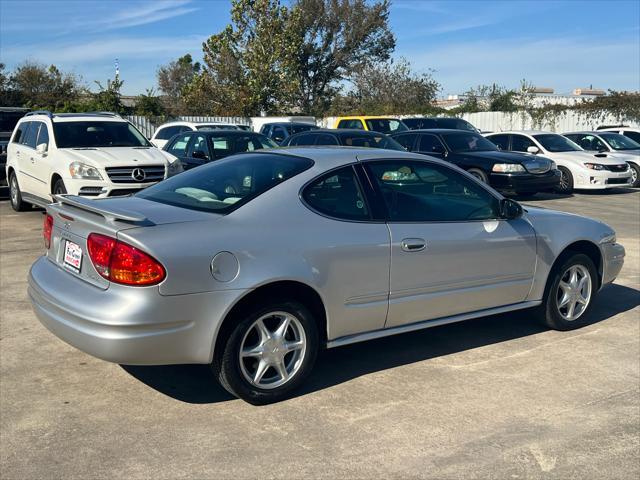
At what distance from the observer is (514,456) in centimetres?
382

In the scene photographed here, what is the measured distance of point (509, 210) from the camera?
18.3 ft

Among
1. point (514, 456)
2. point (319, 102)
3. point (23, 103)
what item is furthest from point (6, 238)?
point (319, 102)

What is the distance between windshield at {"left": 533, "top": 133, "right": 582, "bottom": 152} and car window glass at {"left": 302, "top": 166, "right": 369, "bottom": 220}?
14407mm

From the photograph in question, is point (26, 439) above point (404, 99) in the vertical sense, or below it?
below

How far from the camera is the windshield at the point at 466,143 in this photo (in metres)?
16.4

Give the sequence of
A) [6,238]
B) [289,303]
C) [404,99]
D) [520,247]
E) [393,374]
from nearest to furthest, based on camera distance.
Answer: [289,303], [393,374], [520,247], [6,238], [404,99]

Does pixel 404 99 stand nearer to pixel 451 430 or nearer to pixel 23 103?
pixel 23 103

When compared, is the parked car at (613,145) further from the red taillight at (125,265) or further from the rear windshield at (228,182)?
the red taillight at (125,265)

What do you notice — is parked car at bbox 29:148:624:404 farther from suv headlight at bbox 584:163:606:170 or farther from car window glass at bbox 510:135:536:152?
car window glass at bbox 510:135:536:152

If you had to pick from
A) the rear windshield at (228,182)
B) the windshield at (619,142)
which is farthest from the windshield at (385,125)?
the rear windshield at (228,182)

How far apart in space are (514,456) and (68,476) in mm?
2319

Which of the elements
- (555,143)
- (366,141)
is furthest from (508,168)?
(555,143)

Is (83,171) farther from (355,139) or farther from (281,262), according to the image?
(281,262)

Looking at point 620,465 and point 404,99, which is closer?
point 620,465
